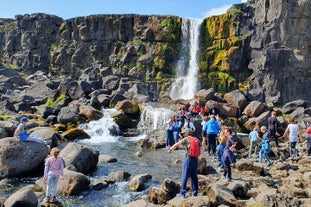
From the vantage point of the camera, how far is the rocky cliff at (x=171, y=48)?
197 ft

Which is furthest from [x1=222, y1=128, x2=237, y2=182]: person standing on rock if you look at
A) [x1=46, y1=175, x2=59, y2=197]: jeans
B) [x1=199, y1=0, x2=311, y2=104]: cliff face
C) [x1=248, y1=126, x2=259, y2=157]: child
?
[x1=199, y1=0, x2=311, y2=104]: cliff face

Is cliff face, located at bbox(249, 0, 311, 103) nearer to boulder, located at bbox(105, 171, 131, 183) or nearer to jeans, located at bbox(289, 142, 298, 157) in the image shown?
jeans, located at bbox(289, 142, 298, 157)

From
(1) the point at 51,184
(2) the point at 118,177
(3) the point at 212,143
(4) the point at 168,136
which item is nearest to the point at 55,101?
(4) the point at 168,136

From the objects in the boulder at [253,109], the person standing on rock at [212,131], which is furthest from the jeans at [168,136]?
the boulder at [253,109]

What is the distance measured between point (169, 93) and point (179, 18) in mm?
16438

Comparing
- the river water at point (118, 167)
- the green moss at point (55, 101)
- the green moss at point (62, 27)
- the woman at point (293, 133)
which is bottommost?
the river water at point (118, 167)

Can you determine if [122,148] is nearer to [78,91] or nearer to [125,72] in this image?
[78,91]

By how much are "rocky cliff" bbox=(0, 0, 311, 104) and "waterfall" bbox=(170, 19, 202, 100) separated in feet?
4.02

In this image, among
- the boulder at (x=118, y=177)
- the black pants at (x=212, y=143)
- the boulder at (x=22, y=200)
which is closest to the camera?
the boulder at (x=22, y=200)

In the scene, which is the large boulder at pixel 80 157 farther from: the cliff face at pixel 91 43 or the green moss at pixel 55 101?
the cliff face at pixel 91 43

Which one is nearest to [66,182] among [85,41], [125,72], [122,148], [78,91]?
[122,148]

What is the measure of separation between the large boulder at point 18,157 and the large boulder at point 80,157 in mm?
1521

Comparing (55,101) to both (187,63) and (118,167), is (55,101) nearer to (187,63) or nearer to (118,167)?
(118,167)

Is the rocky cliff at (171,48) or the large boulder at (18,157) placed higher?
the rocky cliff at (171,48)
